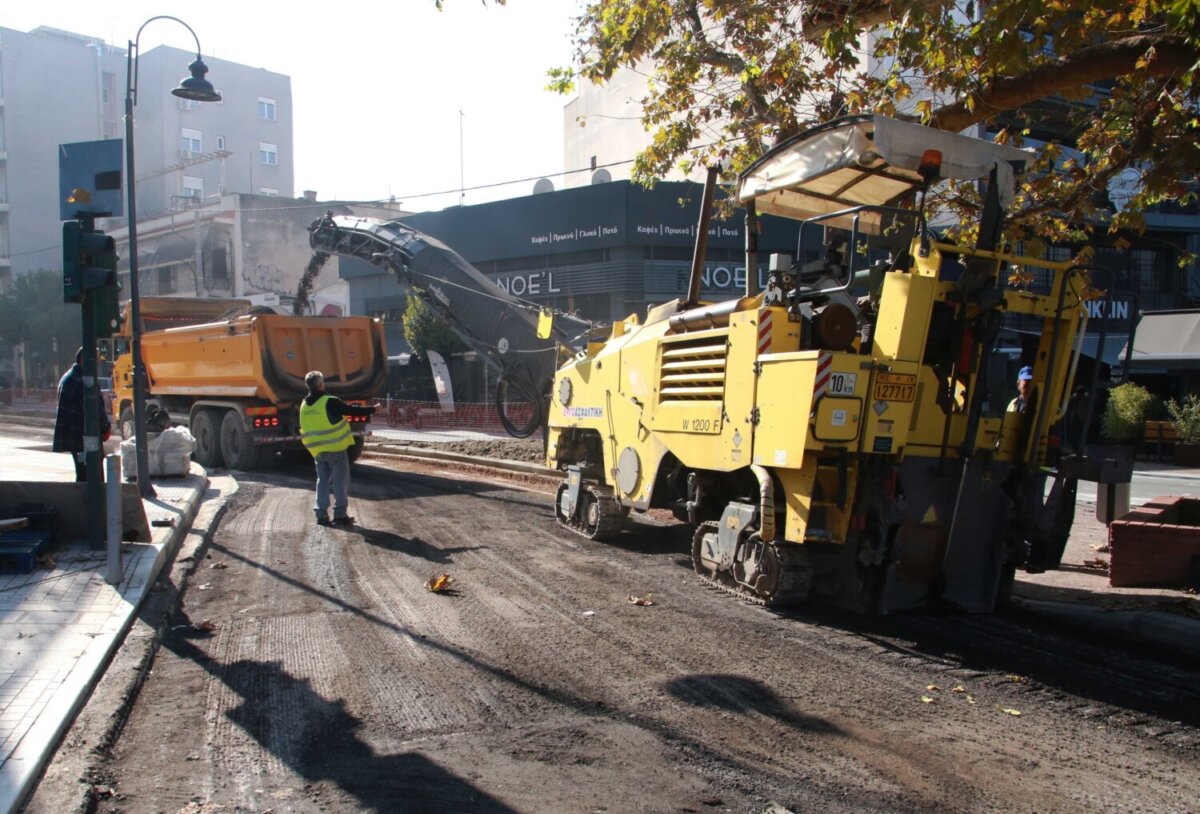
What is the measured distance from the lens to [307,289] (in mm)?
23000

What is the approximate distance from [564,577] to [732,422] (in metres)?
2.07

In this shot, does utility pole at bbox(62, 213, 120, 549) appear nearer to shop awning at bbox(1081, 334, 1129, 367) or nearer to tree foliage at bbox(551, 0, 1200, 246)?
tree foliage at bbox(551, 0, 1200, 246)

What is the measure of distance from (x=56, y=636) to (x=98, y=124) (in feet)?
193

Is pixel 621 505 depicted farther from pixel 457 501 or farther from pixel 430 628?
pixel 457 501

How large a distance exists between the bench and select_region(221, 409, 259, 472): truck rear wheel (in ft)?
61.5

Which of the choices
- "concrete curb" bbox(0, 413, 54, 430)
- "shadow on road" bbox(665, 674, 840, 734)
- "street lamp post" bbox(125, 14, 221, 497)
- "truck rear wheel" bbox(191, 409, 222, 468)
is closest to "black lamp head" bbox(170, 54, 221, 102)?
"street lamp post" bbox(125, 14, 221, 497)

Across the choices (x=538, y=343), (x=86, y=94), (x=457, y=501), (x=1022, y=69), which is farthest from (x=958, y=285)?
(x=86, y=94)

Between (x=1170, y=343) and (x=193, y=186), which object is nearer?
(x=1170, y=343)

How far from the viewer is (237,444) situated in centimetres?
1606

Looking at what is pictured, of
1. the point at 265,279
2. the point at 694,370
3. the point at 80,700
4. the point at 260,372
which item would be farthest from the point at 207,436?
the point at 265,279

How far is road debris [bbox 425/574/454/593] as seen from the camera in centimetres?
725

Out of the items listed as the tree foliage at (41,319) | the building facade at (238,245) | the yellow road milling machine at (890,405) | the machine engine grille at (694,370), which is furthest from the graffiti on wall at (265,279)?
the yellow road milling machine at (890,405)

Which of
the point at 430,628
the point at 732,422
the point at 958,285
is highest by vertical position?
the point at 958,285

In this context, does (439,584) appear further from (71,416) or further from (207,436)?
(207,436)
